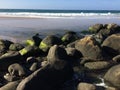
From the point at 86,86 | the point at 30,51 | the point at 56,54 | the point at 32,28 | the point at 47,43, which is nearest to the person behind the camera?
the point at 86,86

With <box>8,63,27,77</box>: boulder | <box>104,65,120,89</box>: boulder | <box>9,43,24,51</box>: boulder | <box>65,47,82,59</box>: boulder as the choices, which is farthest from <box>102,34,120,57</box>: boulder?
<box>8,63,27,77</box>: boulder

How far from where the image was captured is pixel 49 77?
8.94 metres

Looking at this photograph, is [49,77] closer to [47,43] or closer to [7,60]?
[7,60]

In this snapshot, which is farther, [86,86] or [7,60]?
[7,60]

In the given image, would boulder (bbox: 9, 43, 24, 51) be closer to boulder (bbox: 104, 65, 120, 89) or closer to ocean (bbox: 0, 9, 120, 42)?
ocean (bbox: 0, 9, 120, 42)

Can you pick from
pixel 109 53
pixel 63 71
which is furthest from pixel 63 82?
pixel 109 53

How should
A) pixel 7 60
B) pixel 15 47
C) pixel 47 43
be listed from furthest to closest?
pixel 47 43 → pixel 15 47 → pixel 7 60

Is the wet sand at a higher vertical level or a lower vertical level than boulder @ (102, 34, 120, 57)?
lower

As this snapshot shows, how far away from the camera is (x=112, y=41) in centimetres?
1359

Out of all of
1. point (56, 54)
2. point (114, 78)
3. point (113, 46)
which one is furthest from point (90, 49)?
point (114, 78)

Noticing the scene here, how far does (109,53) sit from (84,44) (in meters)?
1.29

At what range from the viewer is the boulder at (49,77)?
8.37 m

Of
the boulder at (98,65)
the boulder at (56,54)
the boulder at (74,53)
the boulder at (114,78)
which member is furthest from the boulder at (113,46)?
the boulder at (114,78)

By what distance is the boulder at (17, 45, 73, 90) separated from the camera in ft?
27.5
